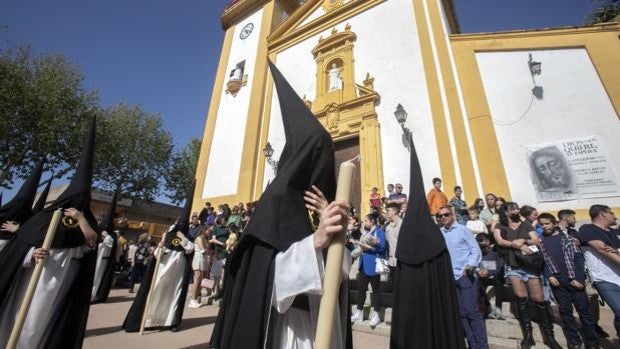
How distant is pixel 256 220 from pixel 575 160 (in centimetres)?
1001

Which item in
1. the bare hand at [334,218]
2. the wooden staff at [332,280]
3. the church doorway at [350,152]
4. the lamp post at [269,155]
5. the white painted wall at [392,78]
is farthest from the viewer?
the lamp post at [269,155]

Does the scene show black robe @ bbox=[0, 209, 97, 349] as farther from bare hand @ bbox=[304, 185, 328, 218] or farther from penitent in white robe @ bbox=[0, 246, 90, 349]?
bare hand @ bbox=[304, 185, 328, 218]

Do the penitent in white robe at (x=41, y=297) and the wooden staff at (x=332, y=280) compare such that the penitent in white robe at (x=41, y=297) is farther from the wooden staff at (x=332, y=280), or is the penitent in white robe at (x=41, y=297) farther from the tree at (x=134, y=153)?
the tree at (x=134, y=153)

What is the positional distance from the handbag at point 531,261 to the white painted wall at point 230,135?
1229 centimetres

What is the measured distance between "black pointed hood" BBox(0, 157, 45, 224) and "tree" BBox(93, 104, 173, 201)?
64.6 ft

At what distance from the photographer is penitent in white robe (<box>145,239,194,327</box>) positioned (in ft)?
19.0

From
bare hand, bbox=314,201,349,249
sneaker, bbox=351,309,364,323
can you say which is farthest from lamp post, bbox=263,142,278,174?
bare hand, bbox=314,201,349,249

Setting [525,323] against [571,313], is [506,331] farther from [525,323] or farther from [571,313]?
[571,313]

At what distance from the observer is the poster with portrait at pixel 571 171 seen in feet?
26.2

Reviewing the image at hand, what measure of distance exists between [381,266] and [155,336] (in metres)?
4.14

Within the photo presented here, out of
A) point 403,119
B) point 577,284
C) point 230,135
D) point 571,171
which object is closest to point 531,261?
point 577,284

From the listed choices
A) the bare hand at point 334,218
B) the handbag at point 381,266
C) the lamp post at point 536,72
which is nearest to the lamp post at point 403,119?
the lamp post at point 536,72

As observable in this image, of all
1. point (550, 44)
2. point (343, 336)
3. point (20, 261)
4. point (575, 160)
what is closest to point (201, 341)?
point (20, 261)

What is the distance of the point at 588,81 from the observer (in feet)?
29.4
